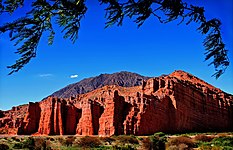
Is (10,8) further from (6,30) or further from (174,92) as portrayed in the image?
(174,92)

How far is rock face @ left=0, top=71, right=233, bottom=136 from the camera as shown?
53.0m

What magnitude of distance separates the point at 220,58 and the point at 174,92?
57.7 metres

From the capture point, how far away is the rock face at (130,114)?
53.0m

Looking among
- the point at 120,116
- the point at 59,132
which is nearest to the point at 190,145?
the point at 120,116

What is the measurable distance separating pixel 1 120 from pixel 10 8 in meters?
71.6

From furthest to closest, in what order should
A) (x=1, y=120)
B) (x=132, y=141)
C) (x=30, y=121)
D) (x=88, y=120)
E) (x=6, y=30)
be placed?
(x=1, y=120)
(x=30, y=121)
(x=88, y=120)
(x=132, y=141)
(x=6, y=30)

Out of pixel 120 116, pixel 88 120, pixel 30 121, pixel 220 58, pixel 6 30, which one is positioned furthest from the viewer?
pixel 30 121

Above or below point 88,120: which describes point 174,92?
above

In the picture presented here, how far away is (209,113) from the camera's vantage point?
7450 centimetres

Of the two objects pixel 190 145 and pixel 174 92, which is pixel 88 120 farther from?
pixel 190 145

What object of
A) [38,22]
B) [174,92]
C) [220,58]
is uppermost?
[174,92]

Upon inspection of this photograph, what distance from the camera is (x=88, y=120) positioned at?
57.4m

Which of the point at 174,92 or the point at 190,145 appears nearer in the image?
the point at 190,145

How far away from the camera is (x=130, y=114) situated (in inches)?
2077
